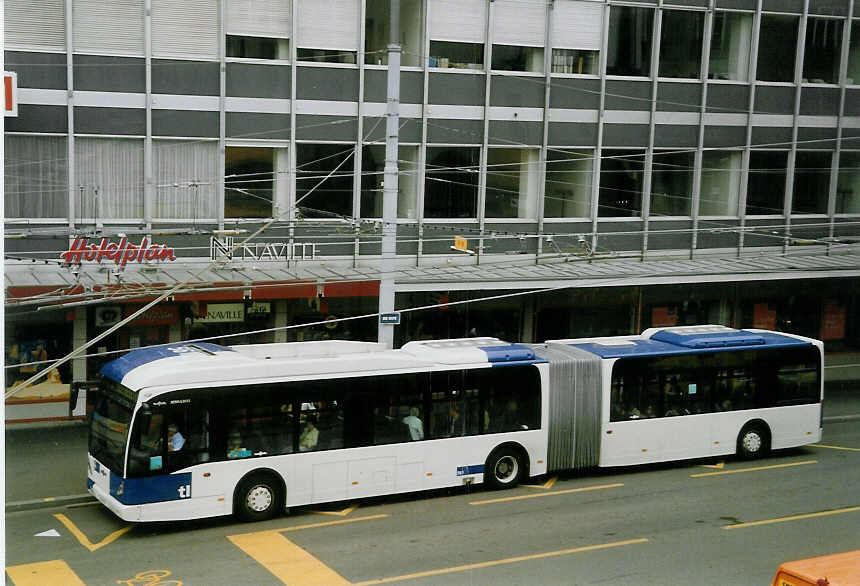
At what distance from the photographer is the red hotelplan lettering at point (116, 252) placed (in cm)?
2036

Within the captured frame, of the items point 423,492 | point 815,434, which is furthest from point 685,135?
point 423,492

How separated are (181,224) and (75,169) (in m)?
2.39

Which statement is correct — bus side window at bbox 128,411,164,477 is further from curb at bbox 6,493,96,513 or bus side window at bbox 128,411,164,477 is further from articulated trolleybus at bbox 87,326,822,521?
curb at bbox 6,493,96,513

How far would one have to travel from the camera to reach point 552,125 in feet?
82.2

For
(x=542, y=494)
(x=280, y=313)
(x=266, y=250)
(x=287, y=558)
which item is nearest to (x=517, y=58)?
(x=266, y=250)

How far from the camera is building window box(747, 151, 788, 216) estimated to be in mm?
27984

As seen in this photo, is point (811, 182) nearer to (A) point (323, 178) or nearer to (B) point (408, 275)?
(B) point (408, 275)

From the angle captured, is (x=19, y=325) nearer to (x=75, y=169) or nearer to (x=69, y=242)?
(x=69, y=242)

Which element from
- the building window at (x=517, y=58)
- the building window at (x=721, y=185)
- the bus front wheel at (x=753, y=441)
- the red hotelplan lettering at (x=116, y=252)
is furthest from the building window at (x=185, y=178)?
the building window at (x=721, y=185)

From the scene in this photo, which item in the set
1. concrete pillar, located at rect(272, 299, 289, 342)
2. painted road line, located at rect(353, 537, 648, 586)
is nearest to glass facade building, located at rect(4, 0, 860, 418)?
concrete pillar, located at rect(272, 299, 289, 342)

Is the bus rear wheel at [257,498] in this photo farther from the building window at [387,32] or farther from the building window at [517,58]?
the building window at [517,58]

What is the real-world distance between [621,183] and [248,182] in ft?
32.3

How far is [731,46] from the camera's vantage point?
27312mm

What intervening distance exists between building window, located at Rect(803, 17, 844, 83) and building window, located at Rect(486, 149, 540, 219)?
8.78 m
